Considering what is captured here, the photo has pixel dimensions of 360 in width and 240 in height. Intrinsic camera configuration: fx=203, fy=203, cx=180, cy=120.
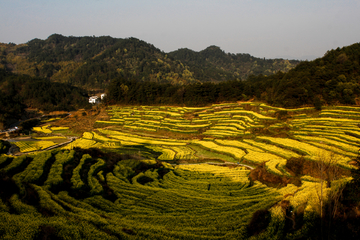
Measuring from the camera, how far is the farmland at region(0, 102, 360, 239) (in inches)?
327

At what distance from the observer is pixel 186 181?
A: 55.9 ft

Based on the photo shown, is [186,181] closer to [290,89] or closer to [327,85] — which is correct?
[290,89]

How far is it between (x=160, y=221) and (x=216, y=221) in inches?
103

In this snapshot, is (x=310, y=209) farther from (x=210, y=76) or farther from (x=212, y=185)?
(x=210, y=76)

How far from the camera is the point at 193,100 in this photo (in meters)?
50.0

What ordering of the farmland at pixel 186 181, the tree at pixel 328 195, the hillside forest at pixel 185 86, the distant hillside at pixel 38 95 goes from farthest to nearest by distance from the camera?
the distant hillside at pixel 38 95
the hillside forest at pixel 185 86
the farmland at pixel 186 181
the tree at pixel 328 195

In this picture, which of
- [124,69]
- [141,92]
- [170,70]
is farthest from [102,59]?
[141,92]

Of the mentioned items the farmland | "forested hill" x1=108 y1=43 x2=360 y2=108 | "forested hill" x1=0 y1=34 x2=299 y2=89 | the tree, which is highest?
"forested hill" x1=0 y1=34 x2=299 y2=89

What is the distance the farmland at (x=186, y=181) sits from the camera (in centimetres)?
830

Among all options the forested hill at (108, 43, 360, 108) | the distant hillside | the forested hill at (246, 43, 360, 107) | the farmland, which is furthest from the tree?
the distant hillside

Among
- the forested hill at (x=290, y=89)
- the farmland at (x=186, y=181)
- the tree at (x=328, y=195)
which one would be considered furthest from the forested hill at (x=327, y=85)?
the tree at (x=328, y=195)

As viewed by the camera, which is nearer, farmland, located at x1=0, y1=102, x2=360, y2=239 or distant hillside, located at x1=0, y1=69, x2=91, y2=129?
farmland, located at x1=0, y1=102, x2=360, y2=239

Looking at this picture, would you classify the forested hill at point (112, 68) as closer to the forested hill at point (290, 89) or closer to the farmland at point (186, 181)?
the forested hill at point (290, 89)

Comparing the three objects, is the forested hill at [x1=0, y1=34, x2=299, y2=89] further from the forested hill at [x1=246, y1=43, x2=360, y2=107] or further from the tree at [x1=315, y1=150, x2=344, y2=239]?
the tree at [x1=315, y1=150, x2=344, y2=239]
